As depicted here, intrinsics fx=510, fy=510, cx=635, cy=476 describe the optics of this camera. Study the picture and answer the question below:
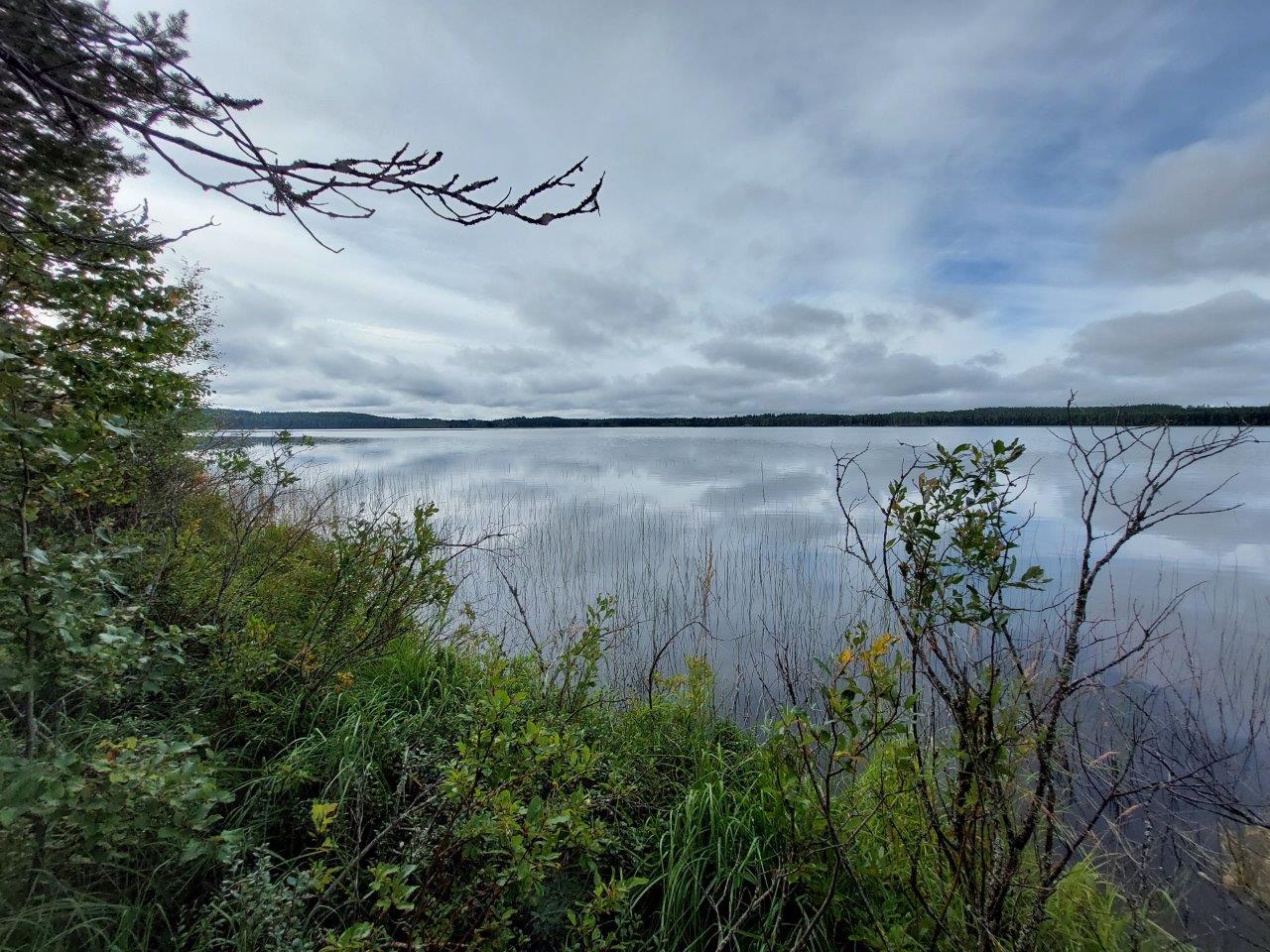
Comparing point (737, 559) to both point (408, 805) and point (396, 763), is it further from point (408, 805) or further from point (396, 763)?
point (408, 805)

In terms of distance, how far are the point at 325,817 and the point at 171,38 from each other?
3.17 metres

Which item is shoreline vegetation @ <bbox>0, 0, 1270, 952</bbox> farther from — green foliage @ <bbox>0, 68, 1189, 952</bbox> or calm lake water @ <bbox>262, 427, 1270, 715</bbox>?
calm lake water @ <bbox>262, 427, 1270, 715</bbox>

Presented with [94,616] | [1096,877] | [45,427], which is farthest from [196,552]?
[1096,877]

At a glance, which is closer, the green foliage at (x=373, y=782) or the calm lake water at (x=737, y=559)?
the green foliage at (x=373, y=782)

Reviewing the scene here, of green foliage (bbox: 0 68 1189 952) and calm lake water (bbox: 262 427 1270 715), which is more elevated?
green foliage (bbox: 0 68 1189 952)

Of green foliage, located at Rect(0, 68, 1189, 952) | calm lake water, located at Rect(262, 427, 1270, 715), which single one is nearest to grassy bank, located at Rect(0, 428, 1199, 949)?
green foliage, located at Rect(0, 68, 1189, 952)

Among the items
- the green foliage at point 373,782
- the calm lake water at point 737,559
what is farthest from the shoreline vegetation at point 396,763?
the calm lake water at point 737,559

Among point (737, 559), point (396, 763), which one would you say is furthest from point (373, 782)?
point (737, 559)

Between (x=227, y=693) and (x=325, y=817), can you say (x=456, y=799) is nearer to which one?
(x=325, y=817)

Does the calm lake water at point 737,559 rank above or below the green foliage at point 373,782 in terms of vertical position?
below

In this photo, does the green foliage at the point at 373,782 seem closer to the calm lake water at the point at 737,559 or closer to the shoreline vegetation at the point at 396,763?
the shoreline vegetation at the point at 396,763

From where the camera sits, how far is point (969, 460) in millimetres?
2209

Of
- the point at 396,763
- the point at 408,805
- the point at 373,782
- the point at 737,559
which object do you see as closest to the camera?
the point at 408,805

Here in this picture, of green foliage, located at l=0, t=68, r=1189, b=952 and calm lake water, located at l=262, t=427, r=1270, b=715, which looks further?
calm lake water, located at l=262, t=427, r=1270, b=715
